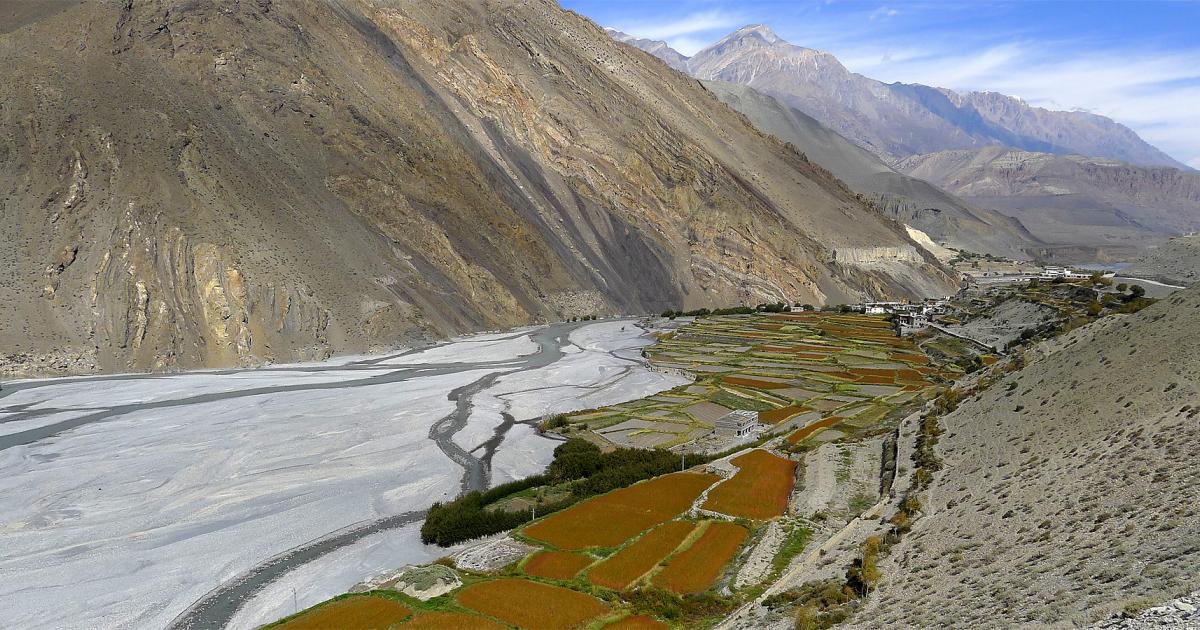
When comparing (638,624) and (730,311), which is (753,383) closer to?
(638,624)

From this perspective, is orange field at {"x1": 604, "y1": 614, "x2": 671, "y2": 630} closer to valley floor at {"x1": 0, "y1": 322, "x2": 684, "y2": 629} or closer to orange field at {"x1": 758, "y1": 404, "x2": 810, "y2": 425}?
valley floor at {"x1": 0, "y1": 322, "x2": 684, "y2": 629}

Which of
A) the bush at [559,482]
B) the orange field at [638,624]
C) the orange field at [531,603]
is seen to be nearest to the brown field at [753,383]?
the bush at [559,482]

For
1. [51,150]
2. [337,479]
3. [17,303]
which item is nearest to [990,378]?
[337,479]

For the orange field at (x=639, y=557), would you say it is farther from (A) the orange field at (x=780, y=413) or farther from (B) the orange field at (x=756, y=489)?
(A) the orange field at (x=780, y=413)

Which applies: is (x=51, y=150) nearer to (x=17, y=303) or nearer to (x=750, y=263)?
(x=17, y=303)

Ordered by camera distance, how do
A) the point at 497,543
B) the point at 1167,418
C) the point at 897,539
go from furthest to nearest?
the point at 497,543, the point at 897,539, the point at 1167,418

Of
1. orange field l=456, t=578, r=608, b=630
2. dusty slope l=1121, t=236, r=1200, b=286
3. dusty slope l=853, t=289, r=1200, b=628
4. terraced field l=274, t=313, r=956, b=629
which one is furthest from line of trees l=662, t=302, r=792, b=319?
orange field l=456, t=578, r=608, b=630
